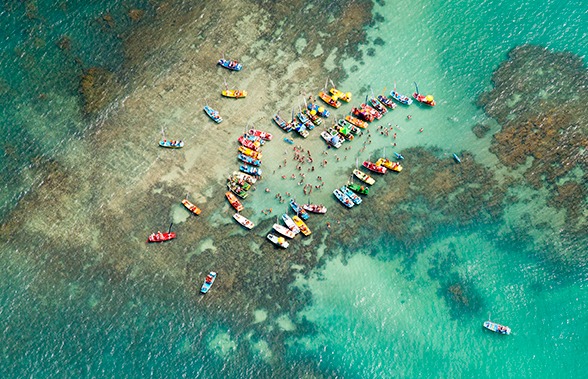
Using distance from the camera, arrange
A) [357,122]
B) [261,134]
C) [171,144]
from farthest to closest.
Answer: [357,122] < [261,134] < [171,144]

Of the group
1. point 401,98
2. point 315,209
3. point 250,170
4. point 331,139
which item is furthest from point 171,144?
point 401,98

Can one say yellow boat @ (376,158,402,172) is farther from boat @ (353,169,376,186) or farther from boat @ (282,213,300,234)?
boat @ (282,213,300,234)

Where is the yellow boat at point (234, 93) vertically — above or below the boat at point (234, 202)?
above

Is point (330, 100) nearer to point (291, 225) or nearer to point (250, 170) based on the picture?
point (250, 170)

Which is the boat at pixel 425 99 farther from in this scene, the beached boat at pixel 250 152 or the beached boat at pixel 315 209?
the beached boat at pixel 250 152

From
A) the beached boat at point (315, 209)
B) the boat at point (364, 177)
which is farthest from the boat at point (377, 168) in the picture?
Result: the beached boat at point (315, 209)
